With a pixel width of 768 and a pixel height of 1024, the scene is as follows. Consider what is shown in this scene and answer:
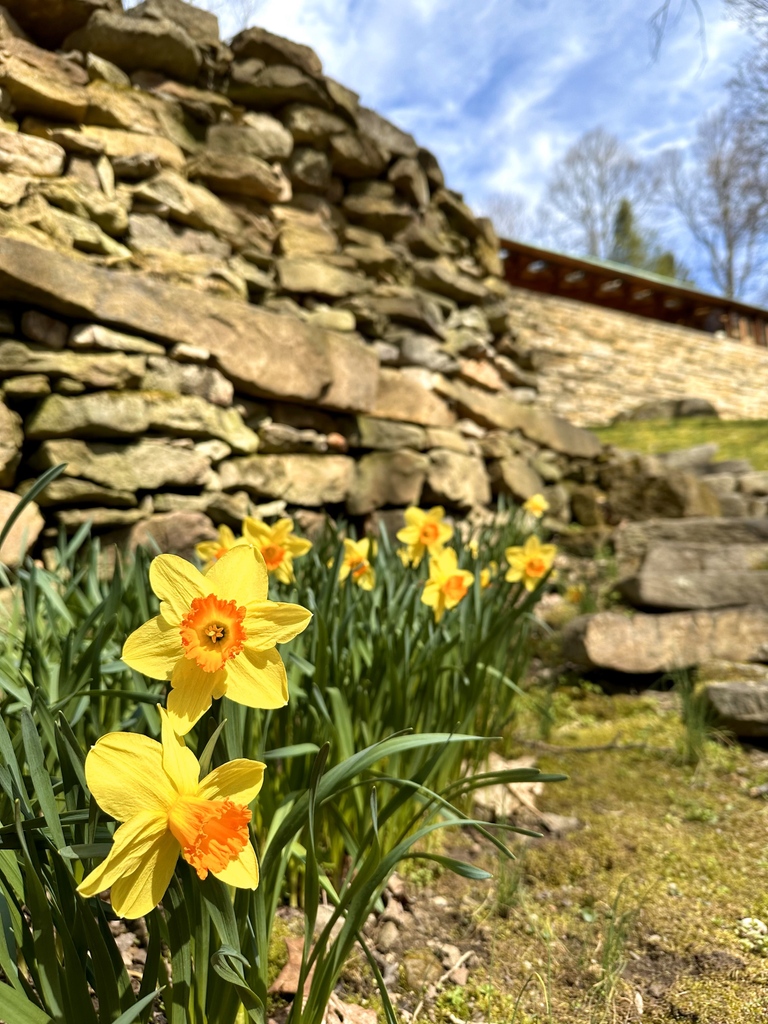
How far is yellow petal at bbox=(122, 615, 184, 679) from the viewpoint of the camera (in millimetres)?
748

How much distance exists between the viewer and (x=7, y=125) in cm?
270

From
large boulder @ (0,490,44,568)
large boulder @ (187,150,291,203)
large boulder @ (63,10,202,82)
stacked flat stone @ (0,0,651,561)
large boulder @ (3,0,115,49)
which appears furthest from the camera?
large boulder @ (187,150,291,203)

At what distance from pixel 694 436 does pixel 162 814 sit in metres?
8.68

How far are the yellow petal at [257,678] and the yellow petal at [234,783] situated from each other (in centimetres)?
8

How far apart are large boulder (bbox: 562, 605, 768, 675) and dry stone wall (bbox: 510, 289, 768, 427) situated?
722 centimetres

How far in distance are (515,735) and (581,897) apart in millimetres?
925

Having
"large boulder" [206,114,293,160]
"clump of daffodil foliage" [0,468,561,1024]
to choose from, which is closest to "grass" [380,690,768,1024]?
"clump of daffodil foliage" [0,468,561,1024]

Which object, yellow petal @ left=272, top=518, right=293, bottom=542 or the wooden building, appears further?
the wooden building

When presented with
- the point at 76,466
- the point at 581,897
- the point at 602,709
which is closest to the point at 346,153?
the point at 76,466

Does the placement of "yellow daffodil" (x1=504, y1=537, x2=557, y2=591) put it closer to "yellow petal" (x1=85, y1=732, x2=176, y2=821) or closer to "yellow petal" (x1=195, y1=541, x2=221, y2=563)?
"yellow petal" (x1=195, y1=541, x2=221, y2=563)

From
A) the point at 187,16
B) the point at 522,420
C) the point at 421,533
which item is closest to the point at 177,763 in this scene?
the point at 421,533

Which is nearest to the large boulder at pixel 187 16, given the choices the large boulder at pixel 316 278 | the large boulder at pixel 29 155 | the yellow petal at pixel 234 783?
the large boulder at pixel 29 155

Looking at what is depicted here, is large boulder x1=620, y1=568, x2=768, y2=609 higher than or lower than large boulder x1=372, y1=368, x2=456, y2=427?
lower

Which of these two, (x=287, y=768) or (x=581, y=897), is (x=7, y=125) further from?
(x=581, y=897)
